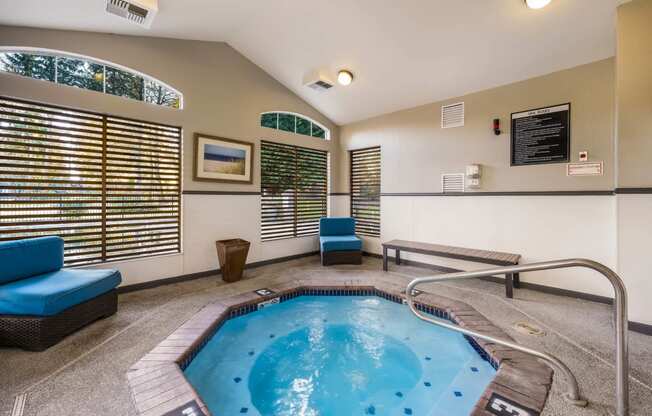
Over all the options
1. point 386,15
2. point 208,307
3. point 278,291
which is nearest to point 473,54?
point 386,15

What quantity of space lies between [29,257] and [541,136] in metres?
6.27

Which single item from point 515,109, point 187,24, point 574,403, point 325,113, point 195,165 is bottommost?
point 574,403

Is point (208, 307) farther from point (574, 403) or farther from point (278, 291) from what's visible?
point (574, 403)

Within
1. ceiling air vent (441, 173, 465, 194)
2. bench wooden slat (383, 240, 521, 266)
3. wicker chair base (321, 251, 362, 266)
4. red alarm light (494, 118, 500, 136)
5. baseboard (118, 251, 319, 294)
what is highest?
red alarm light (494, 118, 500, 136)

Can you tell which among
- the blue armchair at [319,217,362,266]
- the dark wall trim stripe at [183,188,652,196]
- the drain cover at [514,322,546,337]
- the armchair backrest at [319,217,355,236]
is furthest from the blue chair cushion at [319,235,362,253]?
the drain cover at [514,322,546,337]

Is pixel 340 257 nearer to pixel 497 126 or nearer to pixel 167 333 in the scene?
pixel 167 333

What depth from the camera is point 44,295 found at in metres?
2.44

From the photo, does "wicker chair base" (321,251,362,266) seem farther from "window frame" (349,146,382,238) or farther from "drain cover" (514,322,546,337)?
"drain cover" (514,322,546,337)

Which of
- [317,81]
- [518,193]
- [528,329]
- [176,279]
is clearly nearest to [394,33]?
[317,81]

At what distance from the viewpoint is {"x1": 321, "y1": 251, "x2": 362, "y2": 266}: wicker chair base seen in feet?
17.3

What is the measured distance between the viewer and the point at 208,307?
3.30 metres

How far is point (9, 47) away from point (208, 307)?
353cm

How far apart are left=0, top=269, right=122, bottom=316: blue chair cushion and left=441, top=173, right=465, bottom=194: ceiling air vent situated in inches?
194

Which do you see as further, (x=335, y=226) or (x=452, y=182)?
(x=335, y=226)
